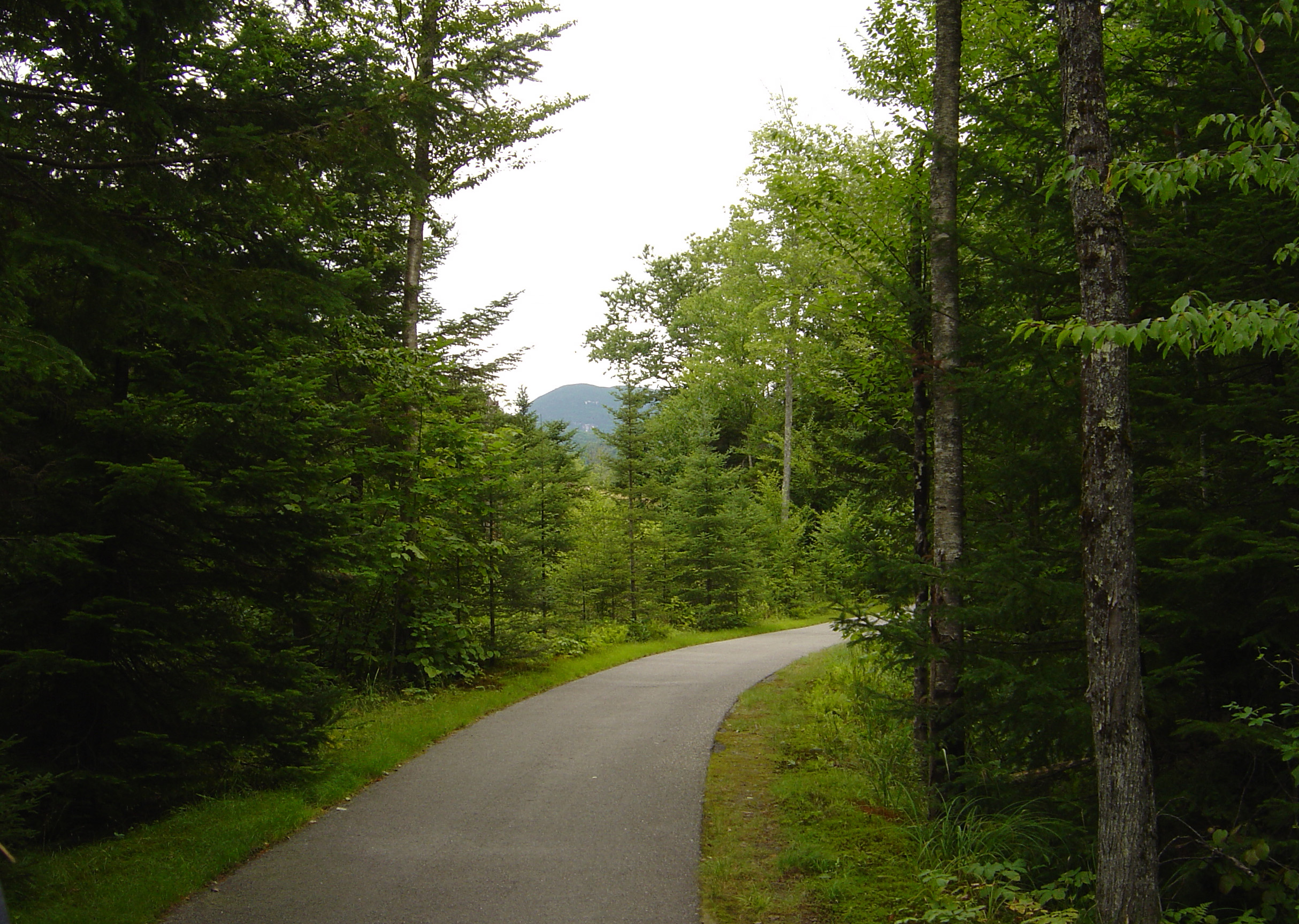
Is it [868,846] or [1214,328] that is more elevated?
[1214,328]

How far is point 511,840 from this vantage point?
626cm

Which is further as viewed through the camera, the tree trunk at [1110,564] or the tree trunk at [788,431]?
the tree trunk at [788,431]

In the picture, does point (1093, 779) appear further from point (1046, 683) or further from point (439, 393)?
point (439, 393)

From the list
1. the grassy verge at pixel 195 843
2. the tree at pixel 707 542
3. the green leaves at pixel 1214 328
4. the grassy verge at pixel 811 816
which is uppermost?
the green leaves at pixel 1214 328

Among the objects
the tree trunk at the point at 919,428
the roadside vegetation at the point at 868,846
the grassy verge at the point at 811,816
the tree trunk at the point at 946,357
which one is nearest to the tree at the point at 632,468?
the grassy verge at the point at 811,816

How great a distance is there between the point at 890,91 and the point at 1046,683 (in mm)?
7305

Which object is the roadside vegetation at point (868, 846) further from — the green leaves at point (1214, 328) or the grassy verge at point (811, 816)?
the green leaves at point (1214, 328)

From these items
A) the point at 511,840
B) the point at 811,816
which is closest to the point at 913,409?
the point at 811,816

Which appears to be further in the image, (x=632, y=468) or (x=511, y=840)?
(x=632, y=468)

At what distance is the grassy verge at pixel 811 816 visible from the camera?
5262 millimetres

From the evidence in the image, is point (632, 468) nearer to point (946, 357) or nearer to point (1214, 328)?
point (946, 357)

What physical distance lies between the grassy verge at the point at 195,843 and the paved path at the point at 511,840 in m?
0.18

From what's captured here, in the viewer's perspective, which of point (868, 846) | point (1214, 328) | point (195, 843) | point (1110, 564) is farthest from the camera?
point (868, 846)

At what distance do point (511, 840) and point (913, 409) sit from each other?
583 cm
